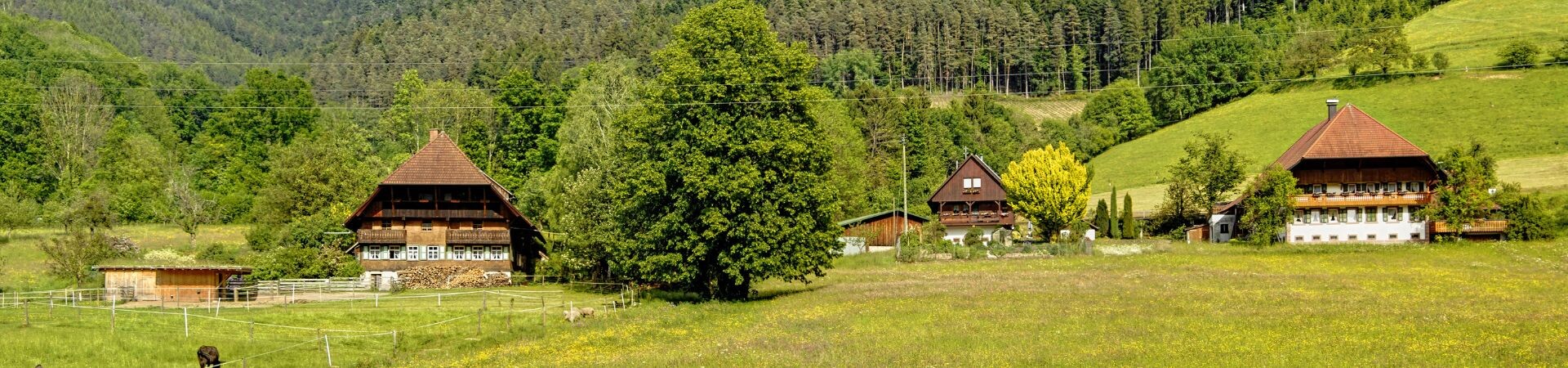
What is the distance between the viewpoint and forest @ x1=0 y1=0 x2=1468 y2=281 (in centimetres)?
7981

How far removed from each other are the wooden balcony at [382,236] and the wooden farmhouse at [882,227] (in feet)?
99.0

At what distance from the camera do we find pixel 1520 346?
110ft

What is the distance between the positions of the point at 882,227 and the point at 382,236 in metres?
34.8

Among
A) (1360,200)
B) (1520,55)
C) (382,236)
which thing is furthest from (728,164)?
(1520,55)

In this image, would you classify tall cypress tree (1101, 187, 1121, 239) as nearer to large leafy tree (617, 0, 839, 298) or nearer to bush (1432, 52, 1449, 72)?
large leafy tree (617, 0, 839, 298)

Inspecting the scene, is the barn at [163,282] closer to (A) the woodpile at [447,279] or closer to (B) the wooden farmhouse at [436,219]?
(A) the woodpile at [447,279]

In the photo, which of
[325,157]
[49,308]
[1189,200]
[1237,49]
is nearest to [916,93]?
[1237,49]

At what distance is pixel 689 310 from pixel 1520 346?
87.3ft

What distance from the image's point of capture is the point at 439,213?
237 feet

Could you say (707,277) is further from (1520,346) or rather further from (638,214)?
(1520,346)

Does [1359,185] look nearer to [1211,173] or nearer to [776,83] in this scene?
[1211,173]

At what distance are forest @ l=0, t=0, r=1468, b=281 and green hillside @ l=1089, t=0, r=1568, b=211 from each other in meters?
6.04

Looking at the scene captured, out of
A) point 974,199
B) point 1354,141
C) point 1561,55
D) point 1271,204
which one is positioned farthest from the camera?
point 1561,55

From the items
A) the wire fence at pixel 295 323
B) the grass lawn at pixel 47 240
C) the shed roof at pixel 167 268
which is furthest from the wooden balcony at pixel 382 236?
the grass lawn at pixel 47 240
